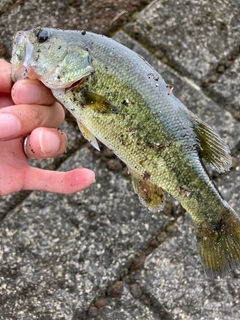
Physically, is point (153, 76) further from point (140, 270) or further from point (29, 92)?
point (140, 270)

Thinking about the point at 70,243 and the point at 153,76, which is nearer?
the point at 153,76

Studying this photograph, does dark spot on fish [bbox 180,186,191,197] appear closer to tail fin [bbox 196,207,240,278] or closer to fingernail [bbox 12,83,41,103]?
tail fin [bbox 196,207,240,278]

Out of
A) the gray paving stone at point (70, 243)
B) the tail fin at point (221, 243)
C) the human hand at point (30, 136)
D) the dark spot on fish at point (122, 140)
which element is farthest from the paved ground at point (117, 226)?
the dark spot on fish at point (122, 140)

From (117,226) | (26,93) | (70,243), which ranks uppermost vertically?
(26,93)

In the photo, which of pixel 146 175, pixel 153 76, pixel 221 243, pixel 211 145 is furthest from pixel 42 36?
pixel 221 243

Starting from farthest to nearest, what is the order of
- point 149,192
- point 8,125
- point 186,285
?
point 186,285, point 149,192, point 8,125

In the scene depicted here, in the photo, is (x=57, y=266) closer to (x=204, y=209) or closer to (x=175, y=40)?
(x=204, y=209)

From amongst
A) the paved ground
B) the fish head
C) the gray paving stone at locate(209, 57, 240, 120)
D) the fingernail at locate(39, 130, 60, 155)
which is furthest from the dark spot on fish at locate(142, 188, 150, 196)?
the gray paving stone at locate(209, 57, 240, 120)
